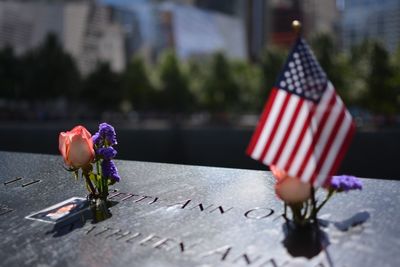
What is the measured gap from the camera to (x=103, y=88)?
129 ft

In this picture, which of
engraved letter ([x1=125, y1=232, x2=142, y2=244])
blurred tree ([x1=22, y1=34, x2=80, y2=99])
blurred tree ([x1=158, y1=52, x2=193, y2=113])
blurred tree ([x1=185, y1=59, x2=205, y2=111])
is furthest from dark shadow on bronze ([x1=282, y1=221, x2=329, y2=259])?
blurred tree ([x1=22, y1=34, x2=80, y2=99])

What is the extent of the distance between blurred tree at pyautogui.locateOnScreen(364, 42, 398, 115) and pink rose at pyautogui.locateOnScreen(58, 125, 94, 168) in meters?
24.8

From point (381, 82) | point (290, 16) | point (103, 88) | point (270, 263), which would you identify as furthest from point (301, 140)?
point (290, 16)

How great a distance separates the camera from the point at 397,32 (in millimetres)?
125312

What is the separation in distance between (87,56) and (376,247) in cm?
7326

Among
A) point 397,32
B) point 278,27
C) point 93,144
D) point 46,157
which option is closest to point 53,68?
point 46,157

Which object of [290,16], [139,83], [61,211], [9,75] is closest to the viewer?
[61,211]

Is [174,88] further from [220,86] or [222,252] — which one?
→ [222,252]

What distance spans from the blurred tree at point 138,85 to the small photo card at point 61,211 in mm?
36434

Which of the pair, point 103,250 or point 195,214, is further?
point 195,214

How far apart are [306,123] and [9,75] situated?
4090 centimetres

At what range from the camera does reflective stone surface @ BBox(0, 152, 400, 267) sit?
2430mm

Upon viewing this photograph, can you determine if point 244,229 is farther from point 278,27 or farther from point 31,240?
point 278,27

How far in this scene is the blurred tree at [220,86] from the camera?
1449 inches
